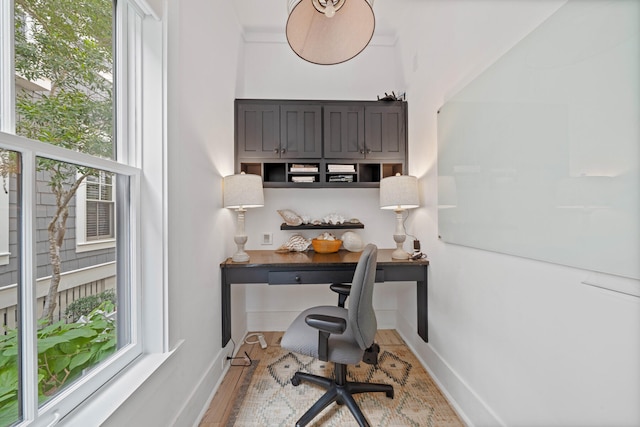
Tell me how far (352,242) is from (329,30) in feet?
5.67

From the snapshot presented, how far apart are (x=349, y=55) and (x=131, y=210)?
1264 millimetres

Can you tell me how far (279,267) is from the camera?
1.99 meters

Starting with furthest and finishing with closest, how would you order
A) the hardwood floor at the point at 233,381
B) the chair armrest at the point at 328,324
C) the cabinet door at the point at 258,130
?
the cabinet door at the point at 258,130 < the hardwood floor at the point at 233,381 < the chair armrest at the point at 328,324

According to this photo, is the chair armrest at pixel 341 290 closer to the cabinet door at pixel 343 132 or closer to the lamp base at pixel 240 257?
the lamp base at pixel 240 257

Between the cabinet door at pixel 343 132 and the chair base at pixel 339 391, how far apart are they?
5.76 feet

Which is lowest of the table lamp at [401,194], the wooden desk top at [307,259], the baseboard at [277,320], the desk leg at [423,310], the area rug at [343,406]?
the area rug at [343,406]

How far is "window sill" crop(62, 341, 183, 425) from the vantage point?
813 millimetres

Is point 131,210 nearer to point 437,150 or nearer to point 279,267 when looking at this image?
point 279,267

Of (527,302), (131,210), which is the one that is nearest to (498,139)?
(527,302)

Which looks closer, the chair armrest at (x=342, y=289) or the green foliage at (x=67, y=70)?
the green foliage at (x=67, y=70)

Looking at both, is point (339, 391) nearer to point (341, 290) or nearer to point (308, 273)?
point (341, 290)

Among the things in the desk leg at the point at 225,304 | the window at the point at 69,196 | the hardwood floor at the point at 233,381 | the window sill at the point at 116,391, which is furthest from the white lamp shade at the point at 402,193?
the window sill at the point at 116,391

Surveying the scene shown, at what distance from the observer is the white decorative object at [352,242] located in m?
2.44

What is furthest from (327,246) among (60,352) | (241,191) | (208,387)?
(60,352)
